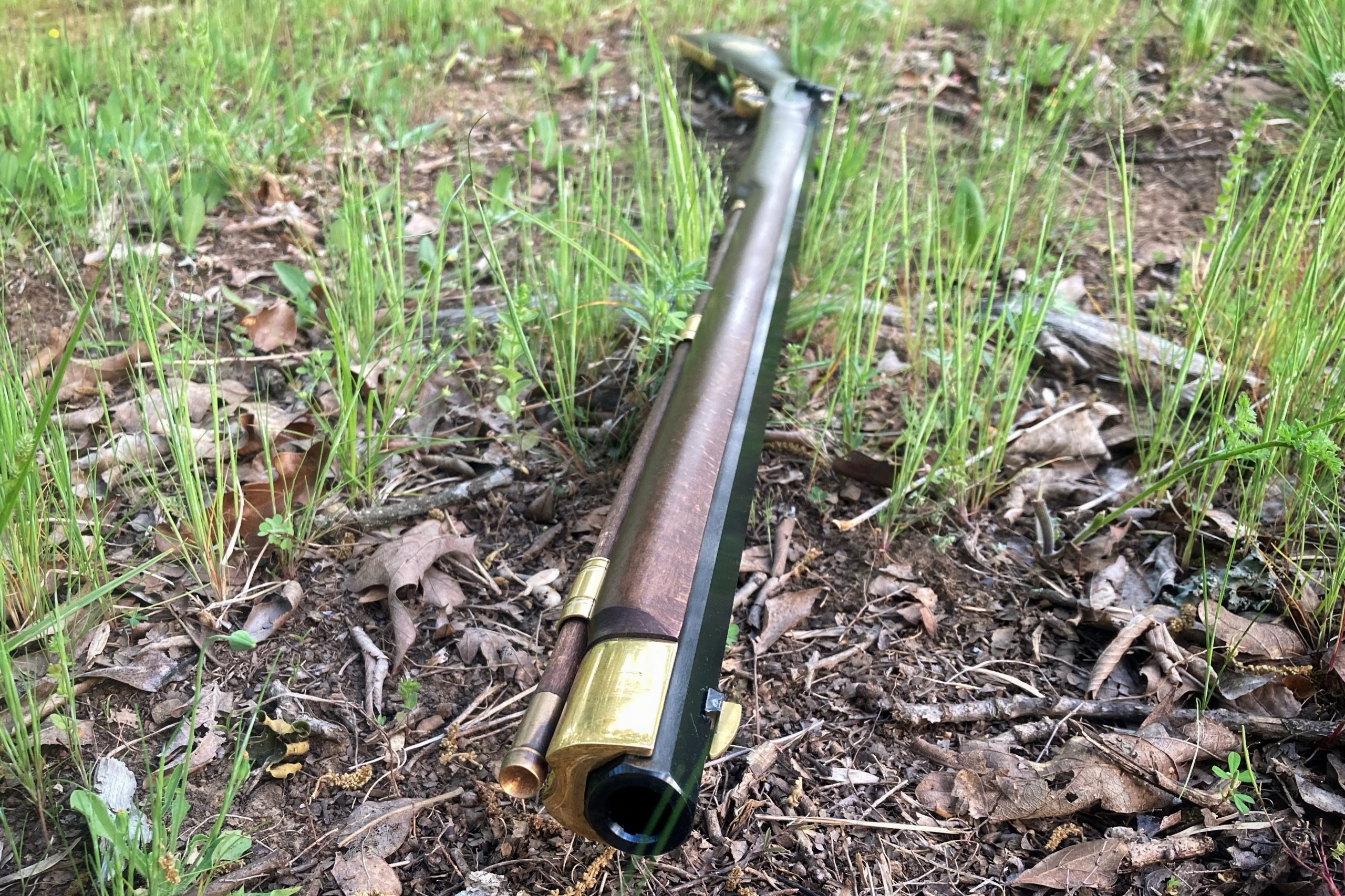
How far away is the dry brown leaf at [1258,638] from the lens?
1367 mm

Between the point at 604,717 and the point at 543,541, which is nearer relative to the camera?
the point at 604,717

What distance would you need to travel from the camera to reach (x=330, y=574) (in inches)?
59.3

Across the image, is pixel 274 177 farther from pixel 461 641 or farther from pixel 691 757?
pixel 691 757

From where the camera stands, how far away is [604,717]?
958 millimetres

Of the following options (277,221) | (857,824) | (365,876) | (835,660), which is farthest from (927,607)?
(277,221)

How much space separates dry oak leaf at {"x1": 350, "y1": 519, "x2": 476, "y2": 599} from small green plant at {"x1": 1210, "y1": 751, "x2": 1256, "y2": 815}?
1129 mm

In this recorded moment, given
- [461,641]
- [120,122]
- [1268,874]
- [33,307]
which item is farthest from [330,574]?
[120,122]

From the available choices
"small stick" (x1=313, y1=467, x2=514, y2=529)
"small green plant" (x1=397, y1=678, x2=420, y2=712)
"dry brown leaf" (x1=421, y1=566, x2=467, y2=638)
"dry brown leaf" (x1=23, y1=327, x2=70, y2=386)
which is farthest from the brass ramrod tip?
"dry brown leaf" (x1=23, y1=327, x2=70, y2=386)

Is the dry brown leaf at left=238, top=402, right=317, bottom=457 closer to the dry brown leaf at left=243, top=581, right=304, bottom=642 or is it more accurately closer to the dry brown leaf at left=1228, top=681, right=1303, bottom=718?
the dry brown leaf at left=243, top=581, right=304, bottom=642

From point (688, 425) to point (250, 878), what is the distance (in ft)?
2.58

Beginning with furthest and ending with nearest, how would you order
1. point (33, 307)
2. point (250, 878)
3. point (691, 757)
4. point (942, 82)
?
1. point (942, 82)
2. point (33, 307)
3. point (250, 878)
4. point (691, 757)

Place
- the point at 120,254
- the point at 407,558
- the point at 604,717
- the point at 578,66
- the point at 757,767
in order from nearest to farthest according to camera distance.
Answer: the point at 604,717 → the point at 757,767 → the point at 407,558 → the point at 120,254 → the point at 578,66

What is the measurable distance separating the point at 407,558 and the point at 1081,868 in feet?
Answer: 3.41

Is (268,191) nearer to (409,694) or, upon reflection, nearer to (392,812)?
(409,694)
